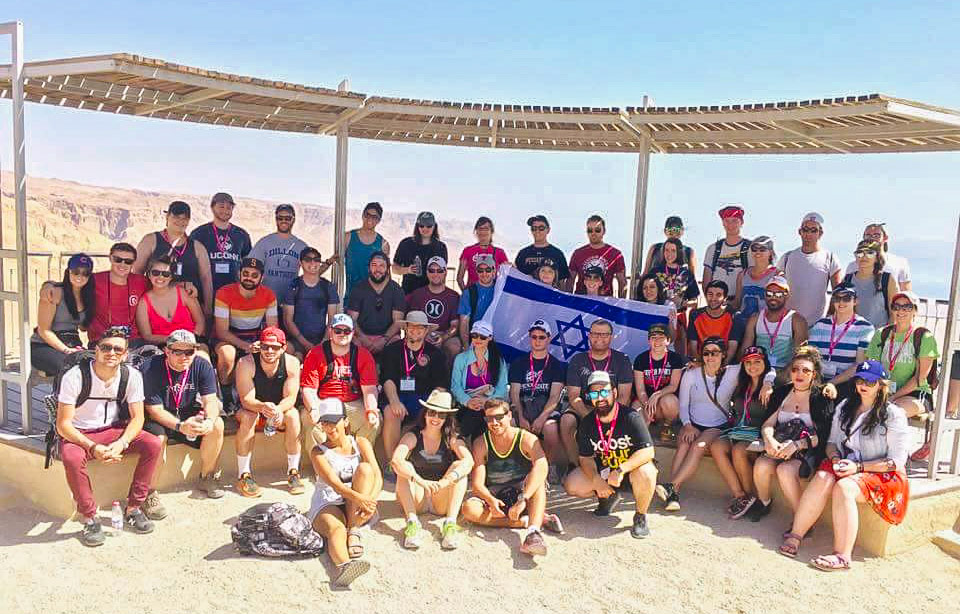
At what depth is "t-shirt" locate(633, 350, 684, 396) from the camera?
7.28 m

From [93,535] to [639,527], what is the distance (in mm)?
4476

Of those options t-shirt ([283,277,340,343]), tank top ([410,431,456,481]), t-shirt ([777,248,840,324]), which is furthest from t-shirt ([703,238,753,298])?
t-shirt ([283,277,340,343])

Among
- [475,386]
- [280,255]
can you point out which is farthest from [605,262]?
[280,255]

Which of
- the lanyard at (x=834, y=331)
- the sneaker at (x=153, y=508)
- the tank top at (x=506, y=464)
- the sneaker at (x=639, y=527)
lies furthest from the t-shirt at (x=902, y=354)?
the sneaker at (x=153, y=508)

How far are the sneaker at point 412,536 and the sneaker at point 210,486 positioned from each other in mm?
1854

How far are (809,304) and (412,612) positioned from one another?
17.7ft

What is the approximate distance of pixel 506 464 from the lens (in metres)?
6.40

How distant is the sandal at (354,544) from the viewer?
221 inches

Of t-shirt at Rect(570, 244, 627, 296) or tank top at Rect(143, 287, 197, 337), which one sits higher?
t-shirt at Rect(570, 244, 627, 296)

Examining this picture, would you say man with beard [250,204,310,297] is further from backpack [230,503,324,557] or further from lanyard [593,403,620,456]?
lanyard [593,403,620,456]

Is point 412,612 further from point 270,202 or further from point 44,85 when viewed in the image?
point 270,202

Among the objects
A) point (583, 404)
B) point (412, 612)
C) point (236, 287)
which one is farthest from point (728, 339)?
point (236, 287)

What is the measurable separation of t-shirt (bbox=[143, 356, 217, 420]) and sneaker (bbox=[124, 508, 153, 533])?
2.90ft

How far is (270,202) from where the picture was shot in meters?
118
